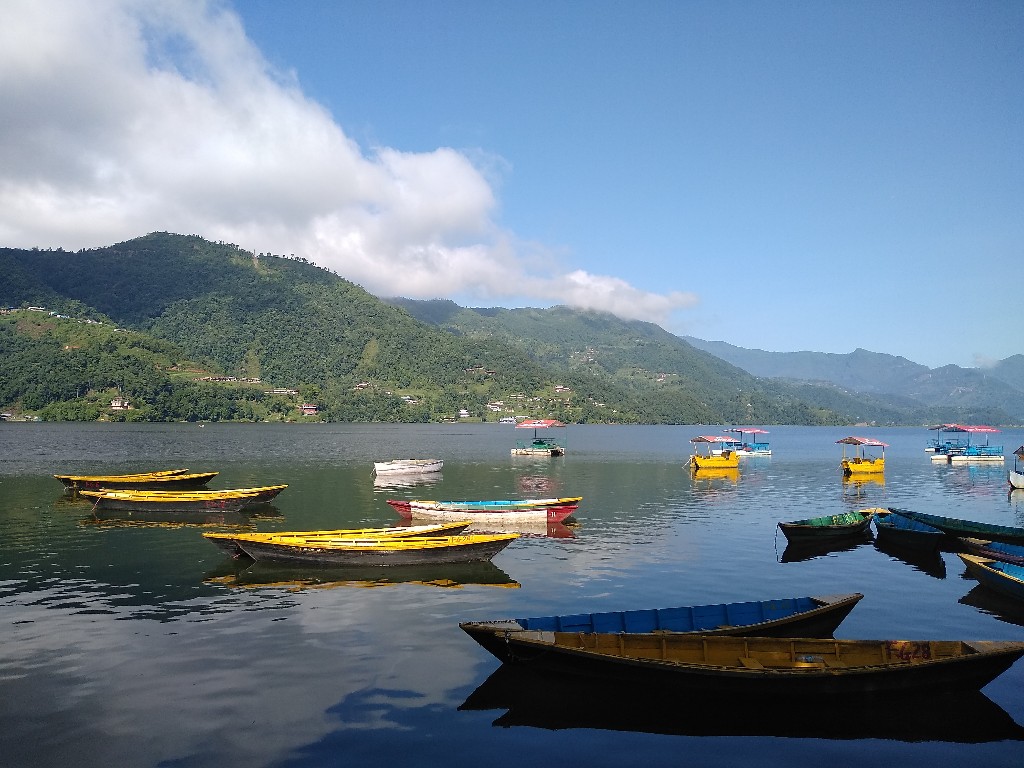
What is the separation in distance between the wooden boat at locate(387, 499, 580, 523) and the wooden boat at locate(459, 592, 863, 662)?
24523 millimetres

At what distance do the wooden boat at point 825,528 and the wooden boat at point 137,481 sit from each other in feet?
156

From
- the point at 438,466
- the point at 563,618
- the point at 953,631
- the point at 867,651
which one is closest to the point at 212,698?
the point at 563,618

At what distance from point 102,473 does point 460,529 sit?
5885 cm

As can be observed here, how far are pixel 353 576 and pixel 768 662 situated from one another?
19769 mm

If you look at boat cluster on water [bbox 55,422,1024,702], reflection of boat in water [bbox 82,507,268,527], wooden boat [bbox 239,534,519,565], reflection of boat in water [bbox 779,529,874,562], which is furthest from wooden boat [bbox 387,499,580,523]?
boat cluster on water [bbox 55,422,1024,702]

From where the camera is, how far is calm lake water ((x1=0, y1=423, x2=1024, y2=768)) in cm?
1608

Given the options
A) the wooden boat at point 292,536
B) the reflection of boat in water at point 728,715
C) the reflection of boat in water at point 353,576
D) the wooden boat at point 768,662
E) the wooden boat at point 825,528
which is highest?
the wooden boat at point 292,536

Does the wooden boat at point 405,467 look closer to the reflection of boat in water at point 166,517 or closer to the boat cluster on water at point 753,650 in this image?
the reflection of boat in water at point 166,517

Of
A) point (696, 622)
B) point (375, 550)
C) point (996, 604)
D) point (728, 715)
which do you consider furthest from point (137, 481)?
point (996, 604)

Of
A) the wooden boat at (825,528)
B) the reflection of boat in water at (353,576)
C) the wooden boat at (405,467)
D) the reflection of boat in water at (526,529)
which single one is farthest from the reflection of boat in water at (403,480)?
the wooden boat at (825,528)

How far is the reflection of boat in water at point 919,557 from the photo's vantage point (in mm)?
35594

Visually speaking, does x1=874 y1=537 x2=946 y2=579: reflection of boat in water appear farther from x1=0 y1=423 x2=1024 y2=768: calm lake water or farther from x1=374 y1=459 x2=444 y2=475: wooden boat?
x1=374 y1=459 x2=444 y2=475: wooden boat

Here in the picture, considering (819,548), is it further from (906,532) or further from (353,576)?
(353,576)

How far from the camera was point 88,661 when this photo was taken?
20.8 meters
